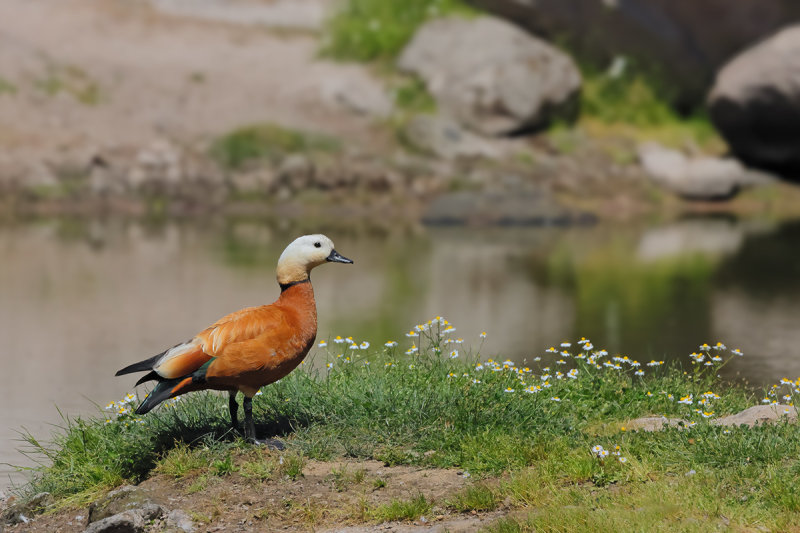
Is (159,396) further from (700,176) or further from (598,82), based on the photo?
(598,82)

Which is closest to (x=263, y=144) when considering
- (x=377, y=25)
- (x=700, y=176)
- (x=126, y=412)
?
(x=377, y=25)

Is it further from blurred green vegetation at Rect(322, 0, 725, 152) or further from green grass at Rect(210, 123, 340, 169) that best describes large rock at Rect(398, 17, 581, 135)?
green grass at Rect(210, 123, 340, 169)

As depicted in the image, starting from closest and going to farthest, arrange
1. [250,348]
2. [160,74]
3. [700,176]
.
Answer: [250,348], [700,176], [160,74]

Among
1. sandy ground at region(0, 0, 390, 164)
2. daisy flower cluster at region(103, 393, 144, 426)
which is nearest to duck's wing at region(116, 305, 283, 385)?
daisy flower cluster at region(103, 393, 144, 426)

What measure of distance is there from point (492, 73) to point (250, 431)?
854 inches

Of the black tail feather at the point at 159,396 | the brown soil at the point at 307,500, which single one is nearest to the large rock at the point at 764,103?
the brown soil at the point at 307,500

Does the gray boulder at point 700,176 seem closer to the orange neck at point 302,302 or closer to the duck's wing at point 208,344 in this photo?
the orange neck at point 302,302

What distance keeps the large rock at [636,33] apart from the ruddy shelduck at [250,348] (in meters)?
24.3

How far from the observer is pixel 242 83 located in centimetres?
2712

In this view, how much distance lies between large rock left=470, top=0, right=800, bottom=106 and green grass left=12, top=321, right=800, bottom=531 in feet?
75.8

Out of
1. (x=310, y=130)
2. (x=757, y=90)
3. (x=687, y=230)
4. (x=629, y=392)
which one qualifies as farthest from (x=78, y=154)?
(x=629, y=392)

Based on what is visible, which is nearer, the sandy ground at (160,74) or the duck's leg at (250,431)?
the duck's leg at (250,431)

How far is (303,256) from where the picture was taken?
619cm

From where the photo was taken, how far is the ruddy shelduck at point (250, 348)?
19.2ft
